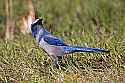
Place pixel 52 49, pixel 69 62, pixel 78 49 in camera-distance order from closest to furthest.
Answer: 1. pixel 78 49
2. pixel 52 49
3. pixel 69 62

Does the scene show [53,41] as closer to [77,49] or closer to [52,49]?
[52,49]

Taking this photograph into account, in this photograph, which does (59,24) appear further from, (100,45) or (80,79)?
(80,79)

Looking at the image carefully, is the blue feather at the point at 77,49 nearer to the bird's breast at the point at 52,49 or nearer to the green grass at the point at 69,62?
the bird's breast at the point at 52,49

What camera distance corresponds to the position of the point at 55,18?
11.2 m

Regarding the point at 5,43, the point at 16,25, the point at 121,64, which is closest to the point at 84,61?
the point at 121,64

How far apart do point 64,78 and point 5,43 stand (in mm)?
1970

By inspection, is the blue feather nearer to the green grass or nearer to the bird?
the bird

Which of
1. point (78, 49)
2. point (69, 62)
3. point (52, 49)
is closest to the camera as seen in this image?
point (78, 49)

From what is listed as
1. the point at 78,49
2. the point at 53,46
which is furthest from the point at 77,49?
the point at 53,46

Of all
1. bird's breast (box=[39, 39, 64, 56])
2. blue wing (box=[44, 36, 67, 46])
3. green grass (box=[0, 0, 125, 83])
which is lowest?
green grass (box=[0, 0, 125, 83])

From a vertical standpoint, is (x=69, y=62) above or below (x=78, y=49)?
below

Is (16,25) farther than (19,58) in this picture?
Yes

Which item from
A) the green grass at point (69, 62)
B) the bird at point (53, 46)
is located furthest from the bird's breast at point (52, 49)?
the green grass at point (69, 62)

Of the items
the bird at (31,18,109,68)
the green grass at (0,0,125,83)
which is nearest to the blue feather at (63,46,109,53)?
the bird at (31,18,109,68)
